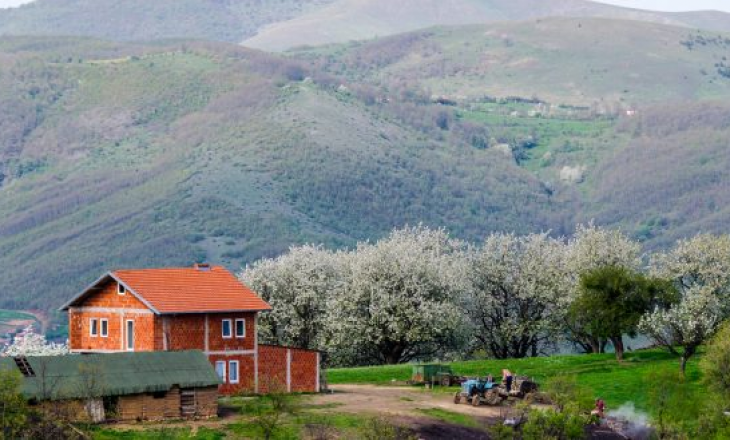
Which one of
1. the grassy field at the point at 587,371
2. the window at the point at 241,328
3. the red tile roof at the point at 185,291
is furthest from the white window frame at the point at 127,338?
the grassy field at the point at 587,371

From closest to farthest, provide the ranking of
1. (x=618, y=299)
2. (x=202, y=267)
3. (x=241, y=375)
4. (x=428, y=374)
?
(x=241, y=375) → (x=202, y=267) → (x=428, y=374) → (x=618, y=299)

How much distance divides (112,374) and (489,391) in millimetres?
21538

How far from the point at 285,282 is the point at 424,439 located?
43.1 metres

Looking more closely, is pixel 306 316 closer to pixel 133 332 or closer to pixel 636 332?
pixel 636 332

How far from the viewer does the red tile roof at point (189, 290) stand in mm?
83812

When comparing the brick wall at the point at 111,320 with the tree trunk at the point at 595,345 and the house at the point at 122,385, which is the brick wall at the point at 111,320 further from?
the tree trunk at the point at 595,345

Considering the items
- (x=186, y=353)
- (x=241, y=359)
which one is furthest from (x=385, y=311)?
(x=186, y=353)

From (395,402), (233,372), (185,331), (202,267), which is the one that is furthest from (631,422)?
(202,267)

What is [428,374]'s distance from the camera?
92.9 metres

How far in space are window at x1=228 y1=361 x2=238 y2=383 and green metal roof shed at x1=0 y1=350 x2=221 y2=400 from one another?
641 cm

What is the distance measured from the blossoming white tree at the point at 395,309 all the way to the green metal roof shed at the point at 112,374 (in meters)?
34.0

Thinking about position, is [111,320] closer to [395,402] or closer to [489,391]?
[395,402]

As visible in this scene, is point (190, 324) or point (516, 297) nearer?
point (190, 324)

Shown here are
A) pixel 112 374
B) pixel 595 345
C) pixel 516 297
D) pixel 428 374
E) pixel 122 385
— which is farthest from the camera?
pixel 516 297
